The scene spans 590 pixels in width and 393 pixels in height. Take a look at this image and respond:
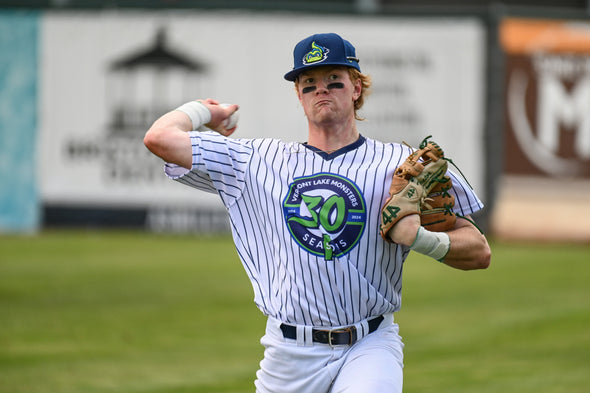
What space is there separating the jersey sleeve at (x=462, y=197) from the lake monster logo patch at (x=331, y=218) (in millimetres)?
493

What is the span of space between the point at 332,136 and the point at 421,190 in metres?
0.57

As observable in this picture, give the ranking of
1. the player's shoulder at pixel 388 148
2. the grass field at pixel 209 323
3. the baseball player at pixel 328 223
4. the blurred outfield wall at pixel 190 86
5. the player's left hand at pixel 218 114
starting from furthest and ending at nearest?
the blurred outfield wall at pixel 190 86, the grass field at pixel 209 323, the player's left hand at pixel 218 114, the player's shoulder at pixel 388 148, the baseball player at pixel 328 223

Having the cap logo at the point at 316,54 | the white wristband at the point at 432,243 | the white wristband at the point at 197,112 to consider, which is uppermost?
the cap logo at the point at 316,54

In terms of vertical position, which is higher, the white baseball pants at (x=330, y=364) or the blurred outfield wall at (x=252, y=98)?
the blurred outfield wall at (x=252, y=98)

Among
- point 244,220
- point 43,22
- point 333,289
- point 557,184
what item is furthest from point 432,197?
point 43,22

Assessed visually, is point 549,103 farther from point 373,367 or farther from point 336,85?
point 373,367

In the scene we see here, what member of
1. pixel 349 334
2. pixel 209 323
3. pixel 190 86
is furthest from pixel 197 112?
pixel 190 86

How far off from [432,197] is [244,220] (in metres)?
0.96

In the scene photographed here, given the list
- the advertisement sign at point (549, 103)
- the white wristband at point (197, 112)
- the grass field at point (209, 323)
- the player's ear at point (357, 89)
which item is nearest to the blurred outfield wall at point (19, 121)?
the grass field at point (209, 323)

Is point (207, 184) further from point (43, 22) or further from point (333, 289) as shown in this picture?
point (43, 22)

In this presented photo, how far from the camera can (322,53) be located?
14.2ft

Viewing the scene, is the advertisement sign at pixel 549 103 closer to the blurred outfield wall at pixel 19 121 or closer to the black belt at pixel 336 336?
the blurred outfield wall at pixel 19 121

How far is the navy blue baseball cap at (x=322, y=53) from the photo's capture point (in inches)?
170

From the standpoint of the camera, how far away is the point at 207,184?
4590 mm
